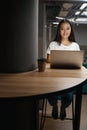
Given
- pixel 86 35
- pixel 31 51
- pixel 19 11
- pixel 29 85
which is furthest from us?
pixel 86 35

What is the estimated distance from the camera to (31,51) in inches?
71.6

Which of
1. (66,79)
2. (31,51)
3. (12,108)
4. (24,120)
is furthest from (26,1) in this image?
(24,120)

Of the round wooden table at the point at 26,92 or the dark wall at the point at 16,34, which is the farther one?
the dark wall at the point at 16,34

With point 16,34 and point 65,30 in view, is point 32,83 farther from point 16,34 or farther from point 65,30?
point 65,30

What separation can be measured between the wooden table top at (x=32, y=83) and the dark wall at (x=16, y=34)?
0.33 ft

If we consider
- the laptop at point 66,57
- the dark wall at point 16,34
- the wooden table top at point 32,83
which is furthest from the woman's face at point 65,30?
the wooden table top at point 32,83

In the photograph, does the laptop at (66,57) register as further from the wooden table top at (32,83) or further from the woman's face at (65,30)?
the woman's face at (65,30)

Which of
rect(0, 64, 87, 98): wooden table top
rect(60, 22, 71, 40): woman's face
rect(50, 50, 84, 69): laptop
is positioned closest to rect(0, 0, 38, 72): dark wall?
rect(0, 64, 87, 98): wooden table top

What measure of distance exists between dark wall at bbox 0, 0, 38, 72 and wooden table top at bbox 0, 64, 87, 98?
100 millimetres

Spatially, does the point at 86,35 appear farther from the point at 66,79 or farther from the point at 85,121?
the point at 66,79

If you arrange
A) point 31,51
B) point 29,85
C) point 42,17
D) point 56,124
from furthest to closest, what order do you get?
1. point 42,17
2. point 56,124
3. point 31,51
4. point 29,85

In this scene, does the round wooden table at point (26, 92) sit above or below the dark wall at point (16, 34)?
below

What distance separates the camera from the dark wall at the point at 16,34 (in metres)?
1.63

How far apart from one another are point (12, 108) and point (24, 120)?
19 cm
